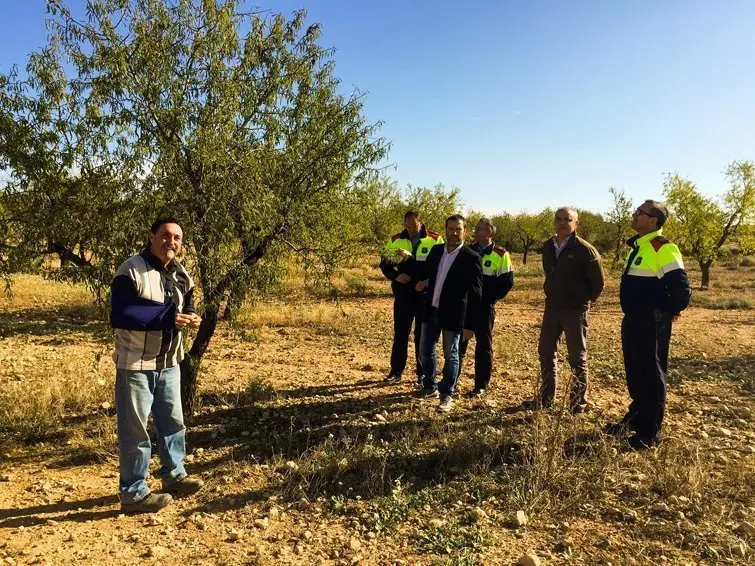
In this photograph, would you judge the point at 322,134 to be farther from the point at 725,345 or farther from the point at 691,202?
the point at 691,202

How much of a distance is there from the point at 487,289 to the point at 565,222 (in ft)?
3.94

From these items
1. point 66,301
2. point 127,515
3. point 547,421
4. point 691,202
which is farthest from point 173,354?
point 691,202

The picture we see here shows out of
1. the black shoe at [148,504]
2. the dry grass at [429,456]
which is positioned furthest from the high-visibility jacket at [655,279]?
the black shoe at [148,504]

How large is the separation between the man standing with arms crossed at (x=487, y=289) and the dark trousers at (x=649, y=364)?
5.04 ft

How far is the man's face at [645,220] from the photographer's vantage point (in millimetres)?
4344

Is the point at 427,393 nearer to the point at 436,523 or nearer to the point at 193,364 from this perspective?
the point at 436,523

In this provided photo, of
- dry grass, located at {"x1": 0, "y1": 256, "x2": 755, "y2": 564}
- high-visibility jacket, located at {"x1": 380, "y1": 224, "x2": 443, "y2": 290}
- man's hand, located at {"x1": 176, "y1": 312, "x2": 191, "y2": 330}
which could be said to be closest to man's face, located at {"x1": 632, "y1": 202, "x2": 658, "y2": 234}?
dry grass, located at {"x1": 0, "y1": 256, "x2": 755, "y2": 564}

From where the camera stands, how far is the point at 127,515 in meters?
3.20

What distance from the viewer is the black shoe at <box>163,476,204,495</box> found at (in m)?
3.48

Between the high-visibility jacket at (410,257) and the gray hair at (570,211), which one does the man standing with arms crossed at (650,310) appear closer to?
the gray hair at (570,211)

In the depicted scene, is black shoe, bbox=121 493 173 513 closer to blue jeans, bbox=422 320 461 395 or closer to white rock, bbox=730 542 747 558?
blue jeans, bbox=422 320 461 395

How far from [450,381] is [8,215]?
4.37 metres

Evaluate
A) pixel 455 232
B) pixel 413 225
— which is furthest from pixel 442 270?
pixel 413 225

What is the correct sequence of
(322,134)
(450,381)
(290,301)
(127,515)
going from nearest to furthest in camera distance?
(127,515)
(322,134)
(450,381)
(290,301)
